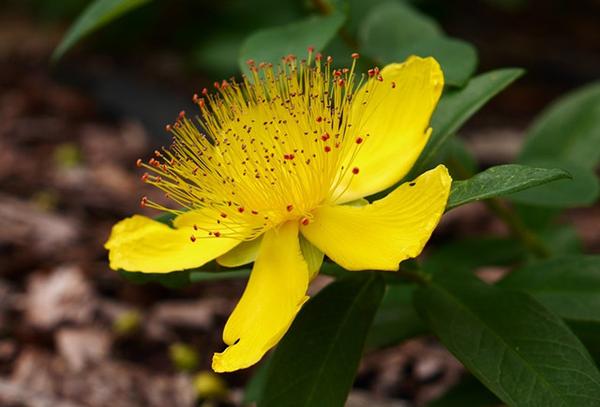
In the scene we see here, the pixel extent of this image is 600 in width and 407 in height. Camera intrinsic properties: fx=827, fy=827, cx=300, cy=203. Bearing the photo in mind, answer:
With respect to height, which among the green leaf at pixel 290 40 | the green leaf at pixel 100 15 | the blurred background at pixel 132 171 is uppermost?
the green leaf at pixel 100 15

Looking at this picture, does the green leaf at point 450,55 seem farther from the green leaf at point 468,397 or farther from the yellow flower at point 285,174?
the green leaf at point 468,397

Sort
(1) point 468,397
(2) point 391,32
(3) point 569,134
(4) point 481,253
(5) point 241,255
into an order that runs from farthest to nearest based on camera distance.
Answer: (3) point 569,134
(4) point 481,253
(2) point 391,32
(1) point 468,397
(5) point 241,255

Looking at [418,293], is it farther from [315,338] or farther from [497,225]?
[497,225]

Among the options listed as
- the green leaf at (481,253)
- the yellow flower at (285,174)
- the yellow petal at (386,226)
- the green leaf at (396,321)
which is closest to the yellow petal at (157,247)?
the yellow flower at (285,174)

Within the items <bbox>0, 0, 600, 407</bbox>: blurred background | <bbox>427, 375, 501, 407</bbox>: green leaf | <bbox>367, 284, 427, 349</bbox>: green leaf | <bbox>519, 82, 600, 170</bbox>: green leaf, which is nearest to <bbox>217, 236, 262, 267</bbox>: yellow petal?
<bbox>367, 284, 427, 349</bbox>: green leaf

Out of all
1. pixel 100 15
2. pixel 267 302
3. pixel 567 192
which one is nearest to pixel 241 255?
pixel 267 302

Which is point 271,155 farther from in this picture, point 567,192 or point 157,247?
point 567,192
